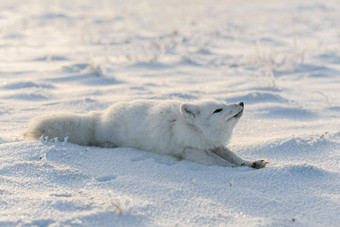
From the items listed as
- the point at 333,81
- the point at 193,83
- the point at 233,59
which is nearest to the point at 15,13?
the point at 233,59

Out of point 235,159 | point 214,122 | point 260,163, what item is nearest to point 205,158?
point 235,159

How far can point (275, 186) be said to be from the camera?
112 inches

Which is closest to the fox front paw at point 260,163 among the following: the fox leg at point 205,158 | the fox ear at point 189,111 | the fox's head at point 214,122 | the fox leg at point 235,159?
the fox leg at point 235,159

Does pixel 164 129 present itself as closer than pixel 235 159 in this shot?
No

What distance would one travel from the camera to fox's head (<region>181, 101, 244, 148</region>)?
11.9 ft

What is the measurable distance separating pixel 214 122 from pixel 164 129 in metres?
0.43

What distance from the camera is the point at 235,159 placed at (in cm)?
343

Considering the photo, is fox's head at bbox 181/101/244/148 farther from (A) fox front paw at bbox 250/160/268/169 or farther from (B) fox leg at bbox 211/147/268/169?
(A) fox front paw at bbox 250/160/268/169

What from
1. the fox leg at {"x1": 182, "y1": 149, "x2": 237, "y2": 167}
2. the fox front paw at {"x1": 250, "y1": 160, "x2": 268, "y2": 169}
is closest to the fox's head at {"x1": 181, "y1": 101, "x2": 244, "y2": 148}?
the fox leg at {"x1": 182, "y1": 149, "x2": 237, "y2": 167}

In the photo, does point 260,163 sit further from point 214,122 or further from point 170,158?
point 170,158

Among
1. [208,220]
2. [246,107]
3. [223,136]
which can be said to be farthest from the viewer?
[246,107]

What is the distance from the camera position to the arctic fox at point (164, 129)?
11.8ft

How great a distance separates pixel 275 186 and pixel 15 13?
46.6 feet

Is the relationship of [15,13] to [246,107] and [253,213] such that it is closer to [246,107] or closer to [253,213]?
[246,107]
